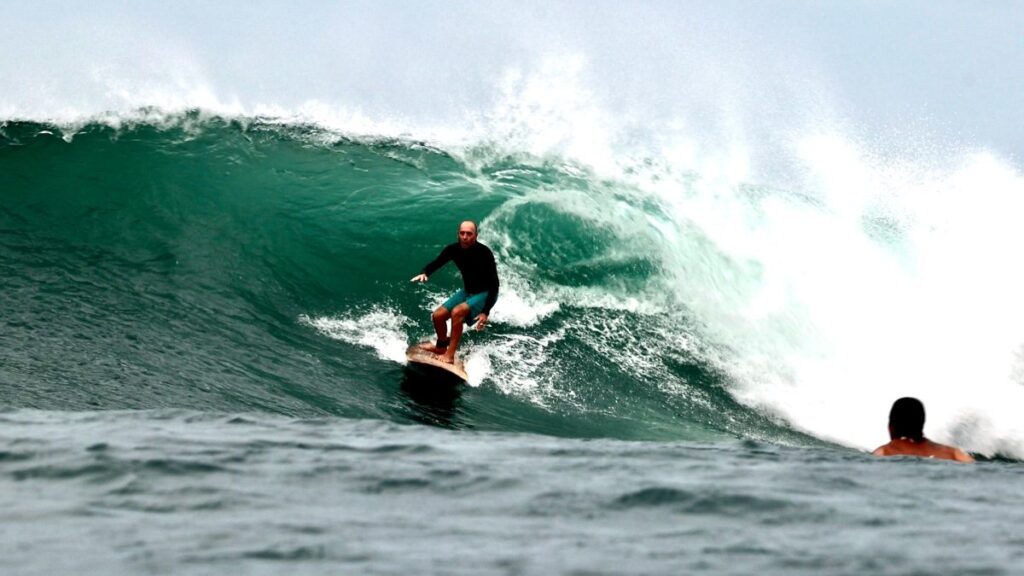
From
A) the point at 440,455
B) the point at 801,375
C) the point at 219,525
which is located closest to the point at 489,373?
the point at 801,375

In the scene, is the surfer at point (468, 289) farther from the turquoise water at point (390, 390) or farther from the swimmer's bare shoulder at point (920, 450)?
the swimmer's bare shoulder at point (920, 450)

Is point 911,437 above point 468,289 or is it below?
below

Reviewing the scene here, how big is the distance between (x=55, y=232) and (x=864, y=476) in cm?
1113

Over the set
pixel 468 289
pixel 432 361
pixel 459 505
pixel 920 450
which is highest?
pixel 468 289

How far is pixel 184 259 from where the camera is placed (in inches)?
543

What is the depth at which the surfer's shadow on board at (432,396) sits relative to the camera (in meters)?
10.3

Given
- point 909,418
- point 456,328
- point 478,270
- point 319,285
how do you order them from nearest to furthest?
point 909,418 < point 456,328 < point 478,270 < point 319,285

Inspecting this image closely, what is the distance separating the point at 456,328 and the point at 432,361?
43cm

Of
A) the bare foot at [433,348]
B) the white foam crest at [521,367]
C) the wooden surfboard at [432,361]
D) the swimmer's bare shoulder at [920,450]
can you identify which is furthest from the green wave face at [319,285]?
the swimmer's bare shoulder at [920,450]

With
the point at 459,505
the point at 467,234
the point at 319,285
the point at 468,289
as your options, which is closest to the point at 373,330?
the point at 319,285

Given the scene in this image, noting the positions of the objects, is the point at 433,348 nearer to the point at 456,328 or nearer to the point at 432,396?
the point at 456,328

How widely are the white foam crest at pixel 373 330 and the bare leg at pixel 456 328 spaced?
0.58 meters

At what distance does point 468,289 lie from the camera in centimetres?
1173

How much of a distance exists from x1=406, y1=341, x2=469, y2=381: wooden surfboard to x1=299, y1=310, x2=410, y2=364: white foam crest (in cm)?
18
